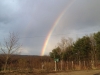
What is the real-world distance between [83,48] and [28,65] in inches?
583

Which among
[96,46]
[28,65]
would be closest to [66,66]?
[28,65]

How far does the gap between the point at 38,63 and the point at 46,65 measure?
244 cm

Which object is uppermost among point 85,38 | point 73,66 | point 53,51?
point 85,38

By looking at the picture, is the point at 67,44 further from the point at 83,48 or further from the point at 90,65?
the point at 90,65

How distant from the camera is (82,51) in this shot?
131ft

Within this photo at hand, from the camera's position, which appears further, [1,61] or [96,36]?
[96,36]

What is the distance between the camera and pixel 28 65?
101 feet

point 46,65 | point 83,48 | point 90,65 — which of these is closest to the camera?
point 46,65

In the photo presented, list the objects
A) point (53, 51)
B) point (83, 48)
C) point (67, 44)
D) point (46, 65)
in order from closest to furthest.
Result: point (46, 65) < point (83, 48) < point (53, 51) < point (67, 44)

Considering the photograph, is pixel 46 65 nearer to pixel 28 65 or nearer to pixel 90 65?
pixel 28 65

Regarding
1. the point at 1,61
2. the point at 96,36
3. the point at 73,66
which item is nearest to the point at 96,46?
the point at 96,36

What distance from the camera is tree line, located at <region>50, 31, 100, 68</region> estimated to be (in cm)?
3909

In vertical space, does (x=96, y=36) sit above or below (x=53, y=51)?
above

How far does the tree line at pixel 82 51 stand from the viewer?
39.1 m
